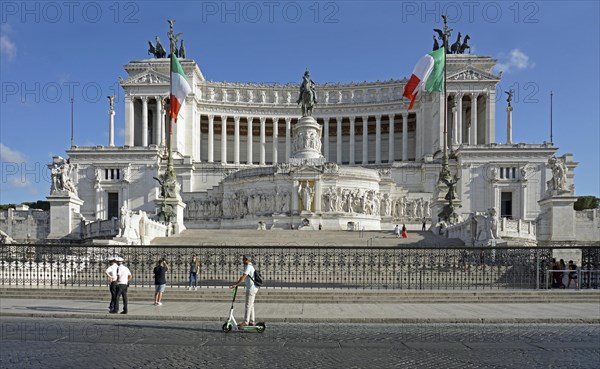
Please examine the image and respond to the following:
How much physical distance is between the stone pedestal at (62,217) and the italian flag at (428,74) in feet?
87.9

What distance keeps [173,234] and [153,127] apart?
48472 millimetres

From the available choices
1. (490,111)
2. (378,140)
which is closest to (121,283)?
(490,111)

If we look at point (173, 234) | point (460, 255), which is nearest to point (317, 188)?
point (173, 234)

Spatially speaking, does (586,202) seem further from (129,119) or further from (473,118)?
(129,119)

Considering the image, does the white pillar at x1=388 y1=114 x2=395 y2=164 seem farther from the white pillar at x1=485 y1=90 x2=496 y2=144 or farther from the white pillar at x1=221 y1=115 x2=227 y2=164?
the white pillar at x1=221 y1=115 x2=227 y2=164

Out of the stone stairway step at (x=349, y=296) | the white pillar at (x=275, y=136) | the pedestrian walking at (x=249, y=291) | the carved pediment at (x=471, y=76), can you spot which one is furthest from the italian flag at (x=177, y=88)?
the white pillar at (x=275, y=136)

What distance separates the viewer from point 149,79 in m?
82.4

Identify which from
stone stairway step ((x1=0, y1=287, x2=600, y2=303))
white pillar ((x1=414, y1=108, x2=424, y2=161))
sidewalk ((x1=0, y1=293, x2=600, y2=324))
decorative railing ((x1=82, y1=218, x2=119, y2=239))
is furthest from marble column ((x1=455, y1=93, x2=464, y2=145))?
sidewalk ((x1=0, y1=293, x2=600, y2=324))

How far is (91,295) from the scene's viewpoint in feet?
74.0

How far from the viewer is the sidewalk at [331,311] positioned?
1702 centimetres

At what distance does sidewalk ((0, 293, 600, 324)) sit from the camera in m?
17.0

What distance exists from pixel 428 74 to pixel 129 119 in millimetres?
52466

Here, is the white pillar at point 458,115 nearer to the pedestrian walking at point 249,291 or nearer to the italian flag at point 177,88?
the italian flag at point 177,88

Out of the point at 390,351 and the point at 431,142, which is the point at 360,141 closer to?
the point at 431,142
